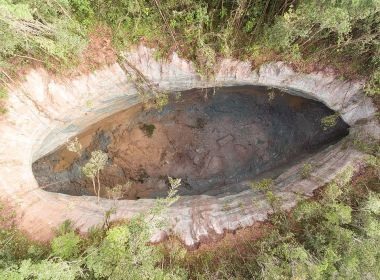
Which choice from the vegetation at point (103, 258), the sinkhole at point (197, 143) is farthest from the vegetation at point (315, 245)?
the sinkhole at point (197, 143)

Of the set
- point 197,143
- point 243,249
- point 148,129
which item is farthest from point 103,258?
point 197,143

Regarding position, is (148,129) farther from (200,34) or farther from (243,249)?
(243,249)

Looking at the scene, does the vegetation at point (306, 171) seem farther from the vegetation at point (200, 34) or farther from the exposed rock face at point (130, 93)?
the vegetation at point (200, 34)

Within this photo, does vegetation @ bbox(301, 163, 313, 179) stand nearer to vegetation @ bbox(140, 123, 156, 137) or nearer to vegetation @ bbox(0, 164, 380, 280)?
vegetation @ bbox(0, 164, 380, 280)

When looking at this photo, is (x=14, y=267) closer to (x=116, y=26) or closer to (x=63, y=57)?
(x=63, y=57)

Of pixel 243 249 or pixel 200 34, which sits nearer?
pixel 200 34
